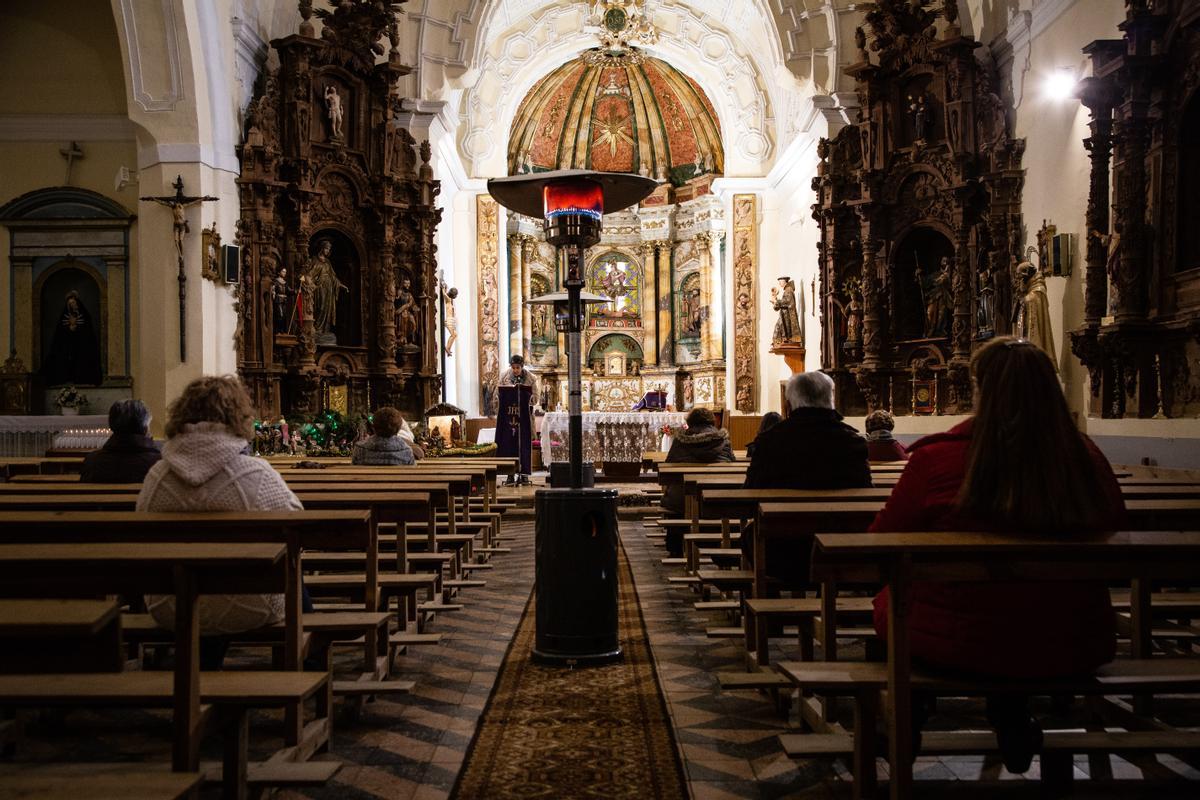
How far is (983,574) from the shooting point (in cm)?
233

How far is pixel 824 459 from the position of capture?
4.66 metres

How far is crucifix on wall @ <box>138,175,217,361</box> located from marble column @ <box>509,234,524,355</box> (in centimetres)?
1274

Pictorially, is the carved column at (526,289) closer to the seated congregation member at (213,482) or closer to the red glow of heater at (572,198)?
the red glow of heater at (572,198)

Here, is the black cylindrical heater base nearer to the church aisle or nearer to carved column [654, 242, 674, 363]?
the church aisle

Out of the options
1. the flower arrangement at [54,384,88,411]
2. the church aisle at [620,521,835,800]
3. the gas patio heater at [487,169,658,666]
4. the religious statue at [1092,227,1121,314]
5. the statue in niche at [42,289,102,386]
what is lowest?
the church aisle at [620,521,835,800]

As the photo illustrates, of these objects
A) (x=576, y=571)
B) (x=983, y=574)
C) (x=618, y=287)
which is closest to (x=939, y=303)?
(x=576, y=571)

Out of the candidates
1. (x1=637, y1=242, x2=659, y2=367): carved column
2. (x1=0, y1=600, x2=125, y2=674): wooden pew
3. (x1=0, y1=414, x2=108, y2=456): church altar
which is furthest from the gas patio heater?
(x1=637, y1=242, x2=659, y2=367): carved column

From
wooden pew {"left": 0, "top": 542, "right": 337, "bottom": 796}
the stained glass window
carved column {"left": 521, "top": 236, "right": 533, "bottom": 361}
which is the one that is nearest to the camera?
wooden pew {"left": 0, "top": 542, "right": 337, "bottom": 796}

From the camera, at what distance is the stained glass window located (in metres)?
26.1

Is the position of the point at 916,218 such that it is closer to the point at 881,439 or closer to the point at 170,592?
the point at 881,439

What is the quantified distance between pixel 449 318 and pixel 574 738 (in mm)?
14854

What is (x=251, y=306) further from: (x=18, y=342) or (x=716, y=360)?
(x=716, y=360)

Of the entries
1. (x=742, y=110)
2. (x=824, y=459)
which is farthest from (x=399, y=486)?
(x=742, y=110)

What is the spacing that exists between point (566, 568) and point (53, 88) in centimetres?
1027
